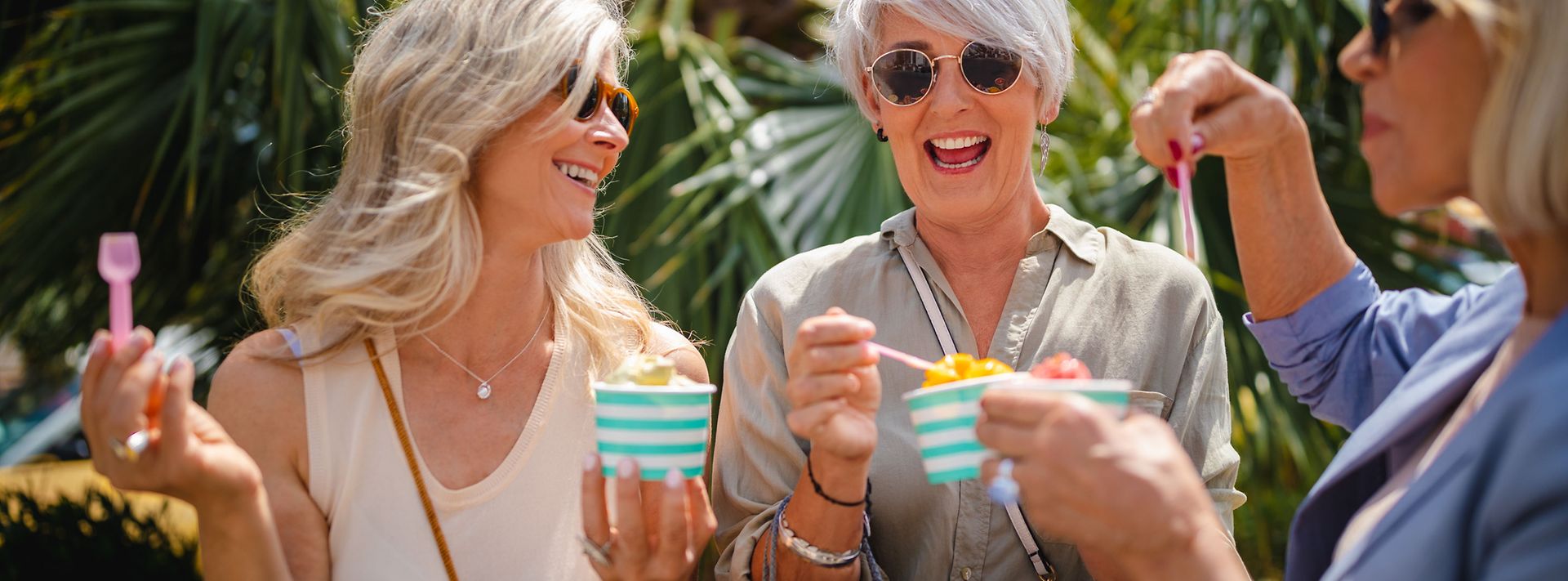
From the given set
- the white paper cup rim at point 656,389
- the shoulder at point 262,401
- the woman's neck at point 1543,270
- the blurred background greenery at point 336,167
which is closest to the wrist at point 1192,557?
the woman's neck at point 1543,270

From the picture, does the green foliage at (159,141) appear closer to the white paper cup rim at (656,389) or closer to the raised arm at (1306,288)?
the white paper cup rim at (656,389)

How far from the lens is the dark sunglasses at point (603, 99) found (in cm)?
→ 235

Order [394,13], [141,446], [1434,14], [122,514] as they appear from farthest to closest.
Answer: [122,514]
[394,13]
[141,446]
[1434,14]

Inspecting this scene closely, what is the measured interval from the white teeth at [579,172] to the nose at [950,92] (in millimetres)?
691

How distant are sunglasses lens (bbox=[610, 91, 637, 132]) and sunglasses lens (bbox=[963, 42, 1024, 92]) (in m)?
0.69

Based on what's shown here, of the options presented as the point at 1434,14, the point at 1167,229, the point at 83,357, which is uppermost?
the point at 1434,14

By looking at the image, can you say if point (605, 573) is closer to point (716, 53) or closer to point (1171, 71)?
point (1171, 71)

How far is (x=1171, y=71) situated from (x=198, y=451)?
1474 millimetres

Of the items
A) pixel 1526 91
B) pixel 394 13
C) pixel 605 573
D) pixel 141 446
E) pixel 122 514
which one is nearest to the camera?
pixel 1526 91

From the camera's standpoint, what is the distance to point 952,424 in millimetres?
1627

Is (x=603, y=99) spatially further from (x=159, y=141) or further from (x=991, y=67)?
(x=159, y=141)

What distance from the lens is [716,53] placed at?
4406 mm

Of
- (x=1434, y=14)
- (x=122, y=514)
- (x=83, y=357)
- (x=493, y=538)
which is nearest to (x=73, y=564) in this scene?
(x=122, y=514)

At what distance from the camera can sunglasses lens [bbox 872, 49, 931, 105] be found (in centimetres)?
235
